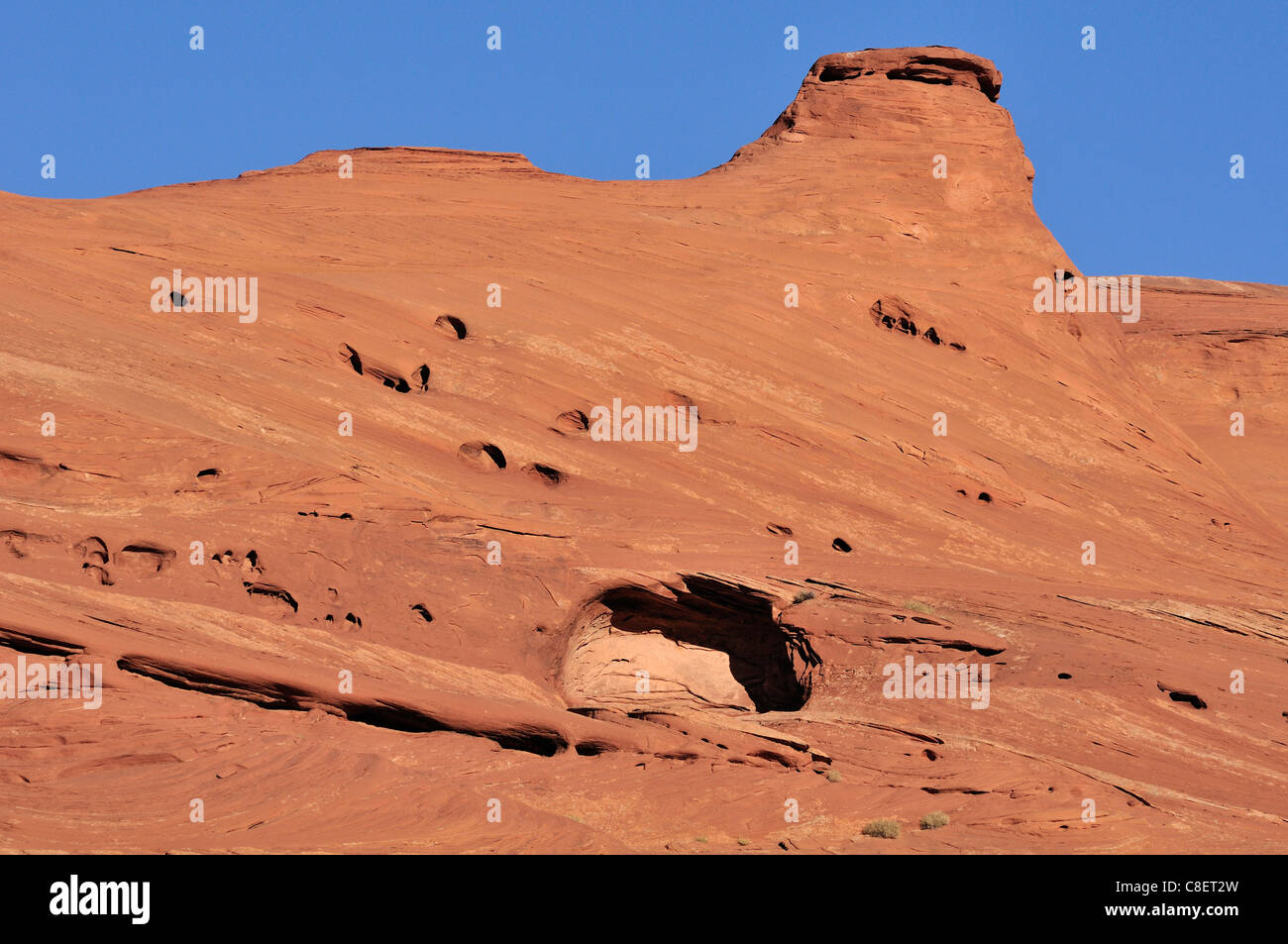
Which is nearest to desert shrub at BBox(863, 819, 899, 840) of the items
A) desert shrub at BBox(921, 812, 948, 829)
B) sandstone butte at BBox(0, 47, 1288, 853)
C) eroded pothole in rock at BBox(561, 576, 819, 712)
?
sandstone butte at BBox(0, 47, 1288, 853)

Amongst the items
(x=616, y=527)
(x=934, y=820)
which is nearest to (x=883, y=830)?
(x=934, y=820)

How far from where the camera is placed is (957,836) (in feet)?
59.5

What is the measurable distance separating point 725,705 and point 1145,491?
10492mm

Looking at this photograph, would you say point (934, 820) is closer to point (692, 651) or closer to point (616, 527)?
point (692, 651)

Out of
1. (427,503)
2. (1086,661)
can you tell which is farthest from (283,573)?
(1086,661)

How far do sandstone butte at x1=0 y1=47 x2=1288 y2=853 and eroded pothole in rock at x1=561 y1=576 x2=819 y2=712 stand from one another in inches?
2.7

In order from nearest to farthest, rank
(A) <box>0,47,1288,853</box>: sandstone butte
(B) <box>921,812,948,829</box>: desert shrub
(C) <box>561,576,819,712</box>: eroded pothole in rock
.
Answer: (A) <box>0,47,1288,853</box>: sandstone butte, (B) <box>921,812,948,829</box>: desert shrub, (C) <box>561,576,819,712</box>: eroded pothole in rock

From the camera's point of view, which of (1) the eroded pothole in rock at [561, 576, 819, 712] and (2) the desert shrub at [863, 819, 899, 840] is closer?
(2) the desert shrub at [863, 819, 899, 840]

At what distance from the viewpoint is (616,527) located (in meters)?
23.9

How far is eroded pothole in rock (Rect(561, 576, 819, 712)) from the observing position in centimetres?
2300

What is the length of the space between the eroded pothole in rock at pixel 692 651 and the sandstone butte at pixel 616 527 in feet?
0.23

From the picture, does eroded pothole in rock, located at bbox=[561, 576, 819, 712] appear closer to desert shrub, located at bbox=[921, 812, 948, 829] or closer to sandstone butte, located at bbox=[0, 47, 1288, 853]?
sandstone butte, located at bbox=[0, 47, 1288, 853]

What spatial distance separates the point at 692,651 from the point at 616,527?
2394 mm

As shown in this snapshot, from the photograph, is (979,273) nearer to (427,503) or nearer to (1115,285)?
(1115,285)
